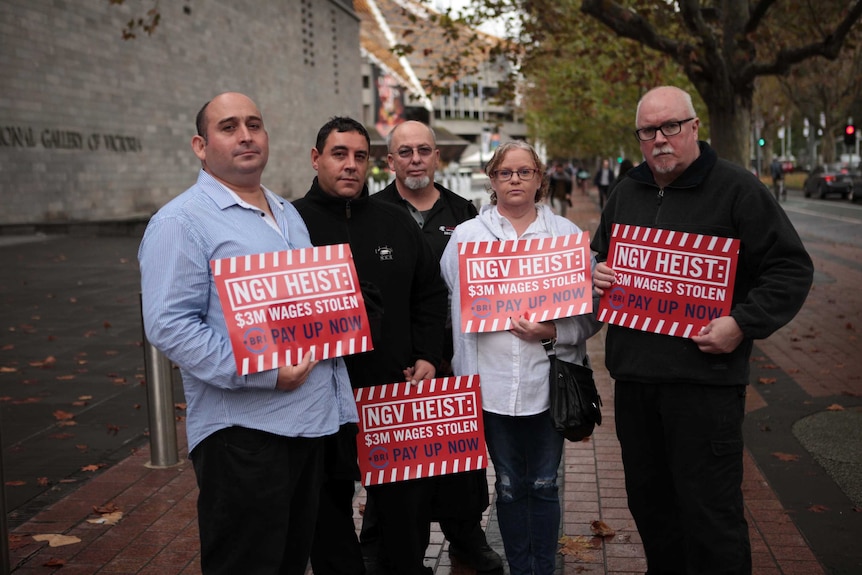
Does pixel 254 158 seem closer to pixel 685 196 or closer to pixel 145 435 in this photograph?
pixel 685 196

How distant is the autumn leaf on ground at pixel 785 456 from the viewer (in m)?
6.05

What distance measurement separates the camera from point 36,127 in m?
23.2

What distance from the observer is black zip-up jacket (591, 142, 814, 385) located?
3457mm

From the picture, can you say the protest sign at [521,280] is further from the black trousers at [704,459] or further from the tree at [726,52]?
the tree at [726,52]

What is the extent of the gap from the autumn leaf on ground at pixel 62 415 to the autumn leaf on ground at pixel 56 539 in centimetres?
251

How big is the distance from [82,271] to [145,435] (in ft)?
33.5

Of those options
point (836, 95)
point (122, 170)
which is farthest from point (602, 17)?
point (836, 95)

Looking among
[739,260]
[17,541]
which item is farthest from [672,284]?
[17,541]

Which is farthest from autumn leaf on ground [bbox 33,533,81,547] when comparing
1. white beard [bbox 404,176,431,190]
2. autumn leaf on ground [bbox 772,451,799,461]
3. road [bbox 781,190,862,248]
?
road [bbox 781,190,862,248]

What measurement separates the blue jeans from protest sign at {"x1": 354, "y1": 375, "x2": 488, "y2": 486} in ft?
Result: 0.37

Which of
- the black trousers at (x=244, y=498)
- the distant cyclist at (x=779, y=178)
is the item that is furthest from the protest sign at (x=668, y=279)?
the distant cyclist at (x=779, y=178)

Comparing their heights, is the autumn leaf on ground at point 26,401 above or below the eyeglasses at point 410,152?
below

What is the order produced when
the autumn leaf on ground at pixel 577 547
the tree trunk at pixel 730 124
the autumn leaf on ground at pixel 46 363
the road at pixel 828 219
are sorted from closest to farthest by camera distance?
the autumn leaf on ground at pixel 577 547 → the autumn leaf on ground at pixel 46 363 → the tree trunk at pixel 730 124 → the road at pixel 828 219

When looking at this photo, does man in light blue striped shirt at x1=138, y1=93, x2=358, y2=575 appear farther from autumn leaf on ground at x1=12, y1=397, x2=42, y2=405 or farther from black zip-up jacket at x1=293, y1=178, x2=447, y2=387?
autumn leaf on ground at x1=12, y1=397, x2=42, y2=405
